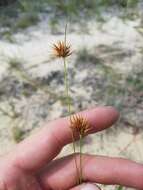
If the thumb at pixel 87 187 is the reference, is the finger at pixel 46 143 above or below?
above

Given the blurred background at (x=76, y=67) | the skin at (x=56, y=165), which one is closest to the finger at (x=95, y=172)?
the skin at (x=56, y=165)

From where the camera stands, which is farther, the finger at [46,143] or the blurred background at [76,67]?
the blurred background at [76,67]

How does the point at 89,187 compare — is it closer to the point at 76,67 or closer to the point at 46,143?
the point at 46,143

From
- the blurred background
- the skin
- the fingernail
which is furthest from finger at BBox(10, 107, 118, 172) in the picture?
the blurred background

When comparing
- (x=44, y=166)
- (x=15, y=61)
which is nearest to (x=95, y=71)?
(x=15, y=61)

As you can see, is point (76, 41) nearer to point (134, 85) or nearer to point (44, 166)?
point (134, 85)

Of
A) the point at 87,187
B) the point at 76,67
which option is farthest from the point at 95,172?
the point at 76,67

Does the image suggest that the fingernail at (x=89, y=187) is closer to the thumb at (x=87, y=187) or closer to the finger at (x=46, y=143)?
the thumb at (x=87, y=187)
